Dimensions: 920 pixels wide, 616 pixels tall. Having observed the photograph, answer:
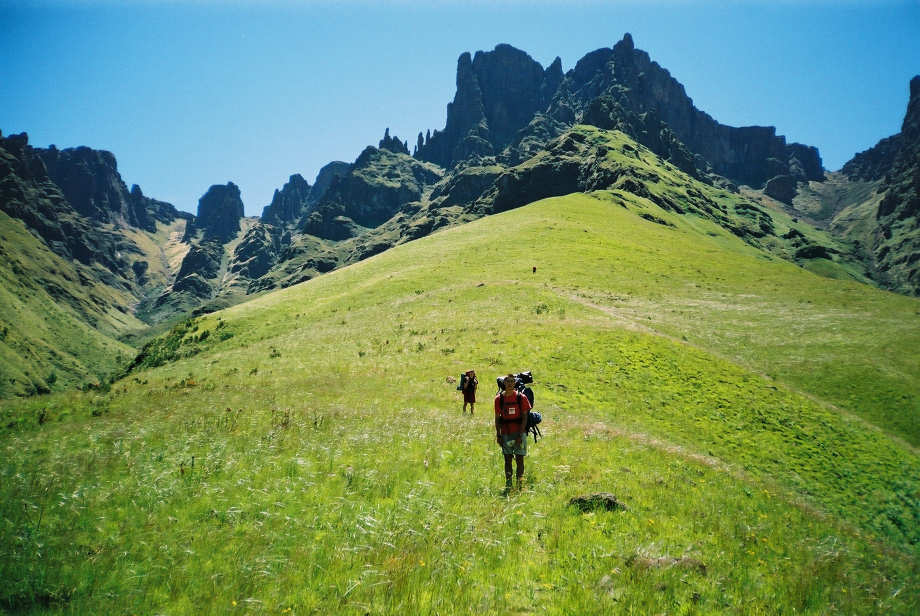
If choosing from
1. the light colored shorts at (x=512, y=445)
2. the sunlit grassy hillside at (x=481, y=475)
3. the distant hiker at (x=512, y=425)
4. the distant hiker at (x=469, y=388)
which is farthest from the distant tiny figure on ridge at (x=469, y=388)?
the light colored shorts at (x=512, y=445)

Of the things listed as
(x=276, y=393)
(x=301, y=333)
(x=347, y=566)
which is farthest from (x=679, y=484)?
(x=301, y=333)

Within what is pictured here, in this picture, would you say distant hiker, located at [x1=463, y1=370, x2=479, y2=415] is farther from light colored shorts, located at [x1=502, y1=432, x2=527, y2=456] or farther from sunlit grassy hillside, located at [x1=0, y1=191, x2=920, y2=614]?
light colored shorts, located at [x1=502, y1=432, x2=527, y2=456]

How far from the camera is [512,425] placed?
42.0 feet

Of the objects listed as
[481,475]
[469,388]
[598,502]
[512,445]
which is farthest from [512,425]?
[469,388]

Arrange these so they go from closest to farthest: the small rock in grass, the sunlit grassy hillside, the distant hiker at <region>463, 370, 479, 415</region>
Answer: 1. the sunlit grassy hillside
2. the small rock in grass
3. the distant hiker at <region>463, 370, 479, 415</region>

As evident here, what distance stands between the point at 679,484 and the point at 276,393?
20.2 meters

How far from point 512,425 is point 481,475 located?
1.87 m

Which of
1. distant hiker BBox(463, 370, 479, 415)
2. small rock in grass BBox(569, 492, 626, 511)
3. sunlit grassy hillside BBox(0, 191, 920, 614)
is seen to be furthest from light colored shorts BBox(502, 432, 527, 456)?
distant hiker BBox(463, 370, 479, 415)

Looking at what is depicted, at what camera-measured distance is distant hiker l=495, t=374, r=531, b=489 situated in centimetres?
1273

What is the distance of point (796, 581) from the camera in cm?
866

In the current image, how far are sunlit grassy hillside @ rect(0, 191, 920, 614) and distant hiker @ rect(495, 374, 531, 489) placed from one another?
99cm

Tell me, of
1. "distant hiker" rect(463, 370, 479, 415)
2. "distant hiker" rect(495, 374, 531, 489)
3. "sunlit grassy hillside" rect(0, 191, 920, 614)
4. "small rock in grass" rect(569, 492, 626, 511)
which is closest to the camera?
"sunlit grassy hillside" rect(0, 191, 920, 614)

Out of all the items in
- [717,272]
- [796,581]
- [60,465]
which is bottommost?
[796,581]

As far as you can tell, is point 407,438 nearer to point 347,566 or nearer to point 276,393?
point 347,566
